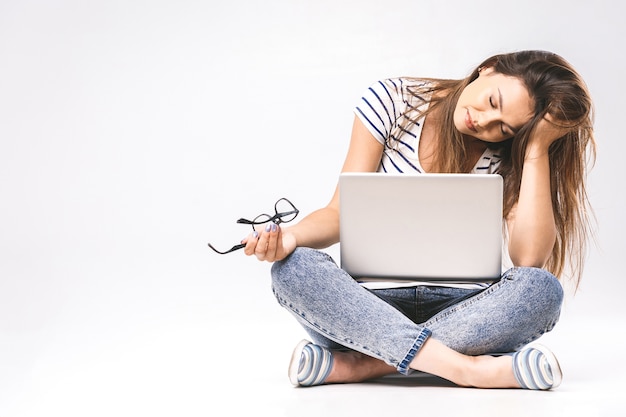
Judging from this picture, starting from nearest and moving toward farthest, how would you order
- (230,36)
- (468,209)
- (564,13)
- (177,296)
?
(468,209)
(177,296)
(564,13)
(230,36)

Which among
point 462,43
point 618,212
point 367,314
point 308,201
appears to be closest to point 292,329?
point 367,314

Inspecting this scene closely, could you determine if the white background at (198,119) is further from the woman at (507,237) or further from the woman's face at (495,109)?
the woman's face at (495,109)

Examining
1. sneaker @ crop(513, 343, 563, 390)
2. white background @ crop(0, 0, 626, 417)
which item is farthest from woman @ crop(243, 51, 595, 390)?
white background @ crop(0, 0, 626, 417)

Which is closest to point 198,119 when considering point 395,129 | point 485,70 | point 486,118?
point 395,129

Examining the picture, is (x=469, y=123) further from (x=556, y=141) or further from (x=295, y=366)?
(x=295, y=366)

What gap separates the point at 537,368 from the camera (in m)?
2.12

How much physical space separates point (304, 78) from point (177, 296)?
1482 millimetres

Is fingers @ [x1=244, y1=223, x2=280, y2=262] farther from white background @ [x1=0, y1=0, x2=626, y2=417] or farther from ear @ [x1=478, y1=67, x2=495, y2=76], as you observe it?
white background @ [x1=0, y1=0, x2=626, y2=417]

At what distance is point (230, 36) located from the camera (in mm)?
4742

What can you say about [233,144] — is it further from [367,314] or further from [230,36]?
[367,314]

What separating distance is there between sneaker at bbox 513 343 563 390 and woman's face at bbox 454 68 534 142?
52 cm

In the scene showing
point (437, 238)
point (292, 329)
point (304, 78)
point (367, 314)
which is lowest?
point (292, 329)

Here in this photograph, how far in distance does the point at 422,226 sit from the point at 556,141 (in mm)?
497

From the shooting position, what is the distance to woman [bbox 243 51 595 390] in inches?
84.7
